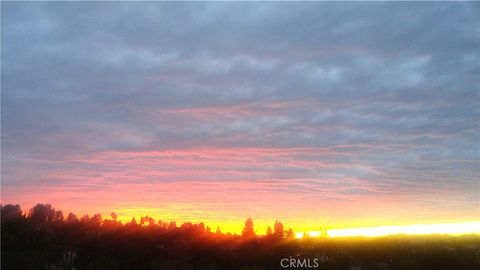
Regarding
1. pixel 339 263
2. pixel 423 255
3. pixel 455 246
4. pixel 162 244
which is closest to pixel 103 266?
pixel 162 244

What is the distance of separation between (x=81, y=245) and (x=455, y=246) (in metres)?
50.9

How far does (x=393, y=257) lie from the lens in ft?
219

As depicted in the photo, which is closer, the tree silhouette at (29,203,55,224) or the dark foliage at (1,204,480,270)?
the dark foliage at (1,204,480,270)

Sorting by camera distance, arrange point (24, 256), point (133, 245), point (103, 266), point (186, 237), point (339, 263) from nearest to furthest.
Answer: point (24, 256), point (103, 266), point (339, 263), point (133, 245), point (186, 237)

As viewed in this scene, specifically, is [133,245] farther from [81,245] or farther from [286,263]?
[286,263]

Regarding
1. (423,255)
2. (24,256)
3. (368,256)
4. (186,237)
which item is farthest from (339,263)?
(24,256)

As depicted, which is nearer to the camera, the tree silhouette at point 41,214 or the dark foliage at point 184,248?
the dark foliage at point 184,248

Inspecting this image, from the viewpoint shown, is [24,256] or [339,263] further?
[339,263]

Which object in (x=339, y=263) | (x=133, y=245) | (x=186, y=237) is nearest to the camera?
(x=339, y=263)

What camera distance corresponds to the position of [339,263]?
6481 centimetres

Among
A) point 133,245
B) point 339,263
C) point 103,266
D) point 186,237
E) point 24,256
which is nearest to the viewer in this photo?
point 24,256

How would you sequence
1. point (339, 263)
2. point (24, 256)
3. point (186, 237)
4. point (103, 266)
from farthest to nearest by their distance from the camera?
1. point (186, 237)
2. point (339, 263)
3. point (103, 266)
4. point (24, 256)

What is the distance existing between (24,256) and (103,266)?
28.8 feet

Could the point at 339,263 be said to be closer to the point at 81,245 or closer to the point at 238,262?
the point at 238,262
